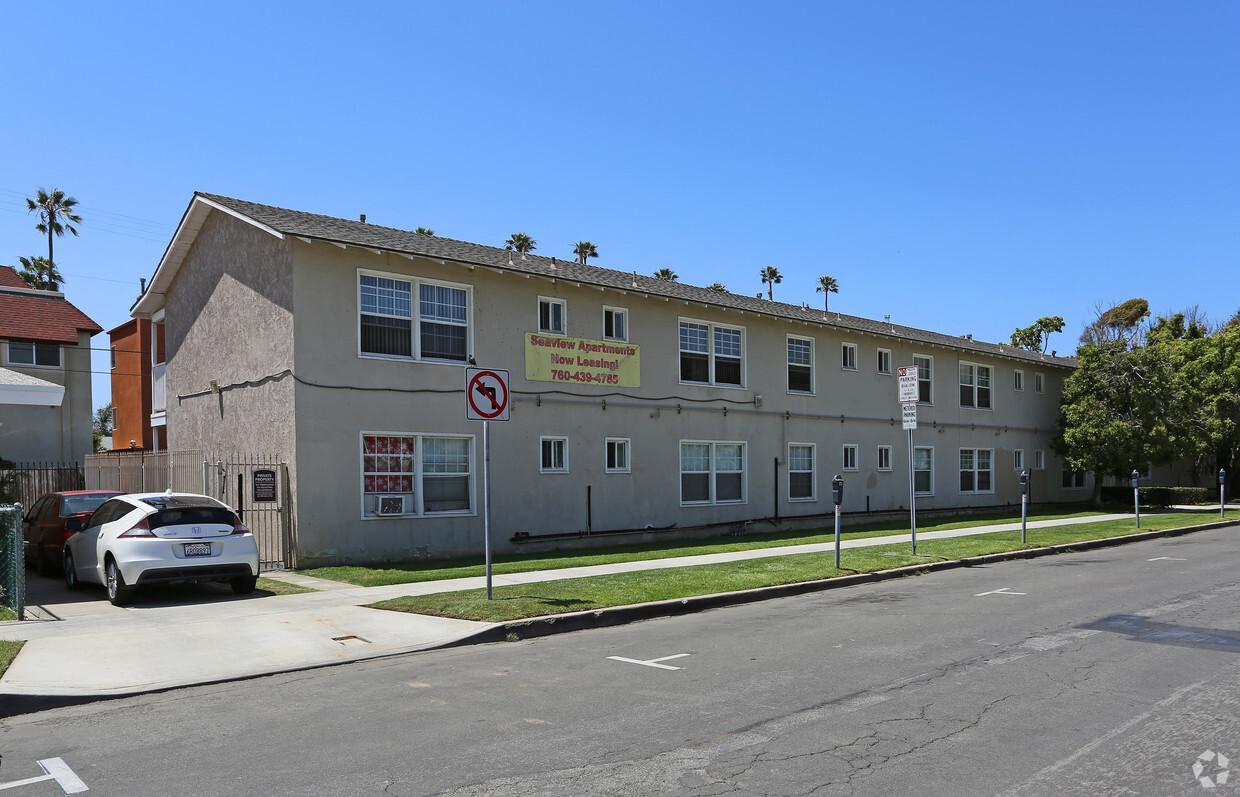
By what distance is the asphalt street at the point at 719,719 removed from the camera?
5.12 m

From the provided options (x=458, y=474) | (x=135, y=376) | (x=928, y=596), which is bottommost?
(x=928, y=596)

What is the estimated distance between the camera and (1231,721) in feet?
20.0

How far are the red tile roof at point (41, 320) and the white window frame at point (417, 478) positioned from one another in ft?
62.0

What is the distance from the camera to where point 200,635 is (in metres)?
9.70

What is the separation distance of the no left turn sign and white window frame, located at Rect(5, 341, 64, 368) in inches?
1007

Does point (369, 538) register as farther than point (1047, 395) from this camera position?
No

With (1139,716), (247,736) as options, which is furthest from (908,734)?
(247,736)

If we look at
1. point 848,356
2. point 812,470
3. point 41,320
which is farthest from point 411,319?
point 41,320

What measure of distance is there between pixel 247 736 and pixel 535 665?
9.23 feet

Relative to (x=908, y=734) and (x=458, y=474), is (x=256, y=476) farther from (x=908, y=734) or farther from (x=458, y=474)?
(x=908, y=734)

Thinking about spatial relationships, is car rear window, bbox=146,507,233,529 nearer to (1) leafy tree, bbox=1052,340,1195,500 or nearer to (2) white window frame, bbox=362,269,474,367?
(2) white window frame, bbox=362,269,474,367

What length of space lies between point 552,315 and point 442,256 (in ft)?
10.5

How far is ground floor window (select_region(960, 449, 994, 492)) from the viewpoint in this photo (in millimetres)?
30812

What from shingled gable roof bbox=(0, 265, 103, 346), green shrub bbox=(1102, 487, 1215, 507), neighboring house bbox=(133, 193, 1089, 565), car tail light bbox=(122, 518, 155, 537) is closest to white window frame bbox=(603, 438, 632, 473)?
neighboring house bbox=(133, 193, 1089, 565)
